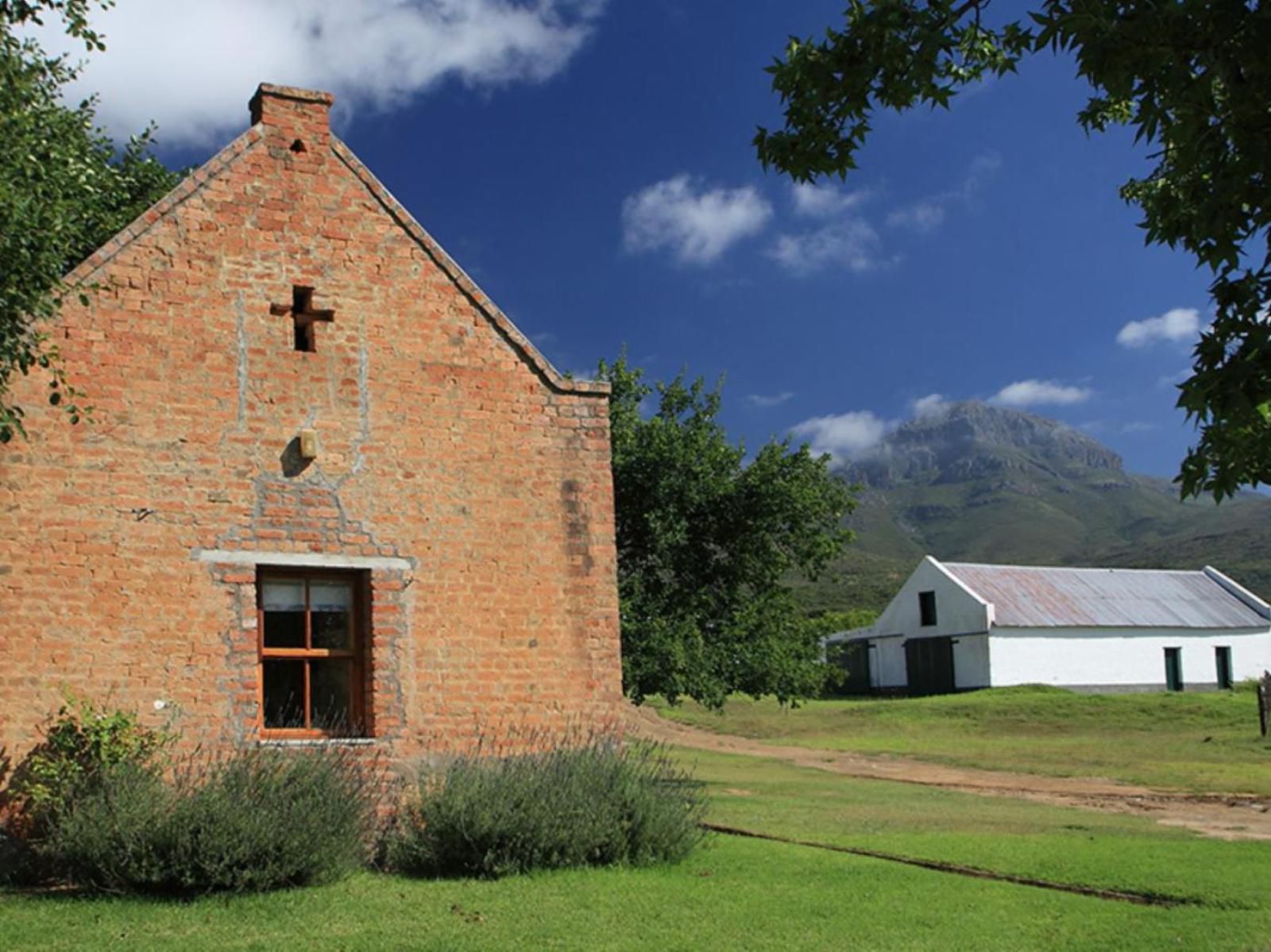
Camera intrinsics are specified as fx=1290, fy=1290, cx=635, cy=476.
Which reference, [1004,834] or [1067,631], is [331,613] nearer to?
[1004,834]

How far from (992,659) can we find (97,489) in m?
43.1

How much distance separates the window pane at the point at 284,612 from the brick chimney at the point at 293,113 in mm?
5007

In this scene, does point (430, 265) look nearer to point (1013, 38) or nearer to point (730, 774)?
point (1013, 38)

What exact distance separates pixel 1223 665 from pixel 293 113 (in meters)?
51.5

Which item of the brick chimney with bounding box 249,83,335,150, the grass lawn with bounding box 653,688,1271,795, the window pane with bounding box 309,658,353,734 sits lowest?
the grass lawn with bounding box 653,688,1271,795

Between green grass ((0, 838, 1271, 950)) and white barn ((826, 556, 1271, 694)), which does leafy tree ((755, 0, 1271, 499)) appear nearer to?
green grass ((0, 838, 1271, 950))

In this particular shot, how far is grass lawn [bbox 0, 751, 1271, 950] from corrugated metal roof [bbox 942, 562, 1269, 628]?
37679mm

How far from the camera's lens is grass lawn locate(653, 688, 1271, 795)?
2945 centimetres

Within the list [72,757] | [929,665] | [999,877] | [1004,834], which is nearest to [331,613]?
[72,757]

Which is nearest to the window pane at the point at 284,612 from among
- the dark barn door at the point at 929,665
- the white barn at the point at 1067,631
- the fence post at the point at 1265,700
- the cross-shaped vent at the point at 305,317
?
the cross-shaped vent at the point at 305,317

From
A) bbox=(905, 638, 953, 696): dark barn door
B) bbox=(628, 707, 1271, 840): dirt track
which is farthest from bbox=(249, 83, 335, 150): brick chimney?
bbox=(905, 638, 953, 696): dark barn door

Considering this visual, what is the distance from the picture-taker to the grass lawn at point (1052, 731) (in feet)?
96.6

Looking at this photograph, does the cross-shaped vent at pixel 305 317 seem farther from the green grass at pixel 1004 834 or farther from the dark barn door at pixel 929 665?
the dark barn door at pixel 929 665

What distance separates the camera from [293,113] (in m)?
14.7
